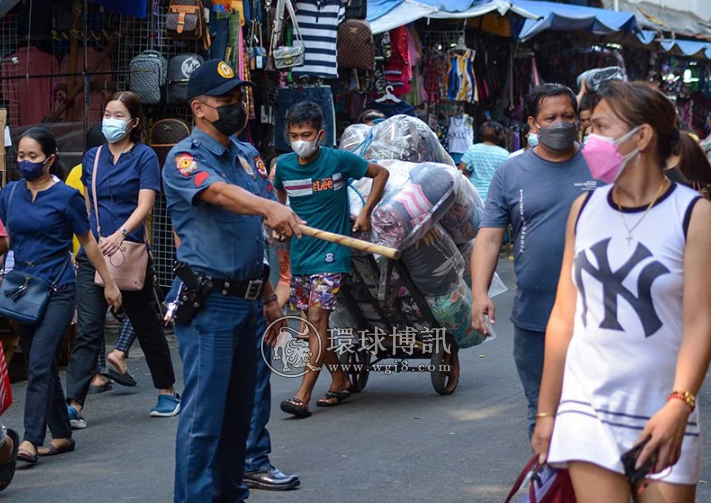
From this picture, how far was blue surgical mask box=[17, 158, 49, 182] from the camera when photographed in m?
6.92

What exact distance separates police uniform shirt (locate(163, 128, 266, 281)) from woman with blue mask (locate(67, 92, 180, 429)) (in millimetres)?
2556

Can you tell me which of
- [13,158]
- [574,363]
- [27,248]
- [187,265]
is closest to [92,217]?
[27,248]

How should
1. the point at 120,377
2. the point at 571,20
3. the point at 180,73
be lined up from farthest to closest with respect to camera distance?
the point at 571,20
the point at 180,73
the point at 120,377

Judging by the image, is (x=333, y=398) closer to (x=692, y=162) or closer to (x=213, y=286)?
→ (x=213, y=286)

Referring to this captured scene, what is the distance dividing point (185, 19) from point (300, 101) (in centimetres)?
219

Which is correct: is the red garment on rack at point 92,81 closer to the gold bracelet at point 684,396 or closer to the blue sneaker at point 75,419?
the blue sneaker at point 75,419

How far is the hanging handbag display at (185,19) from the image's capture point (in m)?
10.6

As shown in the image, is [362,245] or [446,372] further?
[446,372]

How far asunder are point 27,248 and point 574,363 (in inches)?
168

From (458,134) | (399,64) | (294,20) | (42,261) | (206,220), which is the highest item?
(294,20)

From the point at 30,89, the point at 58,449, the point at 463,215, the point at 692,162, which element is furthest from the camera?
the point at 30,89

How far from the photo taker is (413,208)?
7758 mm

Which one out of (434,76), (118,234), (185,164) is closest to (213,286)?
(185,164)

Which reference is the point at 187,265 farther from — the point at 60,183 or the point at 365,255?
the point at 365,255
